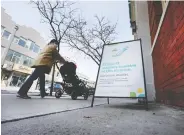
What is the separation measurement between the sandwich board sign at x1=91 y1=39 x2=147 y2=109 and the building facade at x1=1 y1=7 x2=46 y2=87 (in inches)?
848

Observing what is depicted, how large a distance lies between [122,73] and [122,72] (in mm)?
25

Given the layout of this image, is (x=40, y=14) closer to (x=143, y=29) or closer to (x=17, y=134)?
(x=143, y=29)

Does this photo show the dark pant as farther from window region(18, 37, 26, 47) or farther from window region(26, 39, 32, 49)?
window region(26, 39, 32, 49)

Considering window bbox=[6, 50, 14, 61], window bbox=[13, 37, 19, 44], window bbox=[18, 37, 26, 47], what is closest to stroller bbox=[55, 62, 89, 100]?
window bbox=[6, 50, 14, 61]

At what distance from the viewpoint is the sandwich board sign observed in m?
2.76

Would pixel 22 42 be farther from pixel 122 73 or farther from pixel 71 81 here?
pixel 122 73

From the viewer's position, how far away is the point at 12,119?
137 cm

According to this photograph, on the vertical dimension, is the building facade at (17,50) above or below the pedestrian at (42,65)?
above

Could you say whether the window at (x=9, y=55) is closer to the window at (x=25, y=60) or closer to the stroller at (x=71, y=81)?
the window at (x=25, y=60)

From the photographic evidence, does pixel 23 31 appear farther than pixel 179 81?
Yes

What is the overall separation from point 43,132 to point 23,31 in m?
28.9

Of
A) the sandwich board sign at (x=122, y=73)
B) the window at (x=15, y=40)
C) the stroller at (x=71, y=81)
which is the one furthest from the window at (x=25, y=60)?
the sandwich board sign at (x=122, y=73)

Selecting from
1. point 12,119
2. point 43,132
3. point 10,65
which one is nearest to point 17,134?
point 43,132

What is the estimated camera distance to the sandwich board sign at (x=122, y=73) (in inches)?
109
